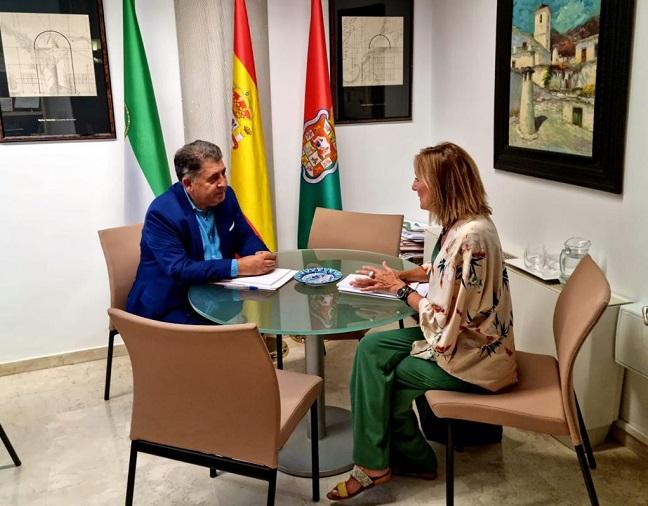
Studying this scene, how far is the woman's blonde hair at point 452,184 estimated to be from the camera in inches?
78.0

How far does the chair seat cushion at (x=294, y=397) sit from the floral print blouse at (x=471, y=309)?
1.37 feet

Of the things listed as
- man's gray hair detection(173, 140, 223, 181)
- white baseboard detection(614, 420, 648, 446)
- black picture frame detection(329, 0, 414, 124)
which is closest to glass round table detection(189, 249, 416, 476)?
man's gray hair detection(173, 140, 223, 181)

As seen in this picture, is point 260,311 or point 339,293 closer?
point 260,311

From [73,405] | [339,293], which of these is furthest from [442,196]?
[73,405]

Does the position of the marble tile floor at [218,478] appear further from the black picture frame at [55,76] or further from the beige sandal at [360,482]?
the black picture frame at [55,76]

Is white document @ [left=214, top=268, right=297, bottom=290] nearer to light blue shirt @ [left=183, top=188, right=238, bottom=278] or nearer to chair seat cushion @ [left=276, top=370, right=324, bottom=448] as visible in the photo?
light blue shirt @ [left=183, top=188, right=238, bottom=278]

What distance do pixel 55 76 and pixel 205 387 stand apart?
208 centimetres

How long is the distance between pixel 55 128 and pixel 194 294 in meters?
1.43

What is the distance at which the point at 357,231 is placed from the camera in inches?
119

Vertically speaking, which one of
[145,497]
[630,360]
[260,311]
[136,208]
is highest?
[136,208]

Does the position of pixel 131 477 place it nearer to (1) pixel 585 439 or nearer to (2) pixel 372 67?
(1) pixel 585 439

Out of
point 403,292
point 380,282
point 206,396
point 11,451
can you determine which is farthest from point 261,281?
point 11,451

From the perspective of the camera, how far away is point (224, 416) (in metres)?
1.71

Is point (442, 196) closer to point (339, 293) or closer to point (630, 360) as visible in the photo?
point (339, 293)
